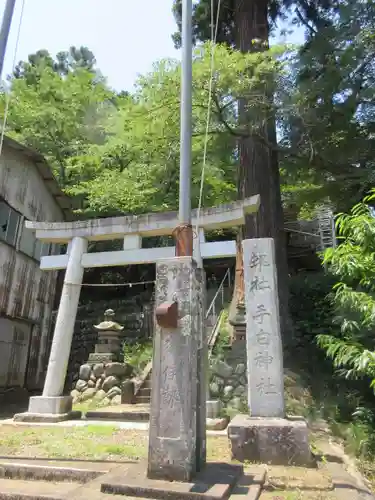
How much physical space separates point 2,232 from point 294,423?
1128cm

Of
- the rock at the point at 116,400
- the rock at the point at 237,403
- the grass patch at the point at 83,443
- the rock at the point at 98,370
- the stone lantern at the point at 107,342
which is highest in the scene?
the stone lantern at the point at 107,342

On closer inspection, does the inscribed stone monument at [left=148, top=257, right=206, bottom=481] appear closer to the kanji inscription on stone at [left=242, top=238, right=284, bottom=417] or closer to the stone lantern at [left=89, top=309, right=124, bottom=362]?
the kanji inscription on stone at [left=242, top=238, right=284, bottom=417]

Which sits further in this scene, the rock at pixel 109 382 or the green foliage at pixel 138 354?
the green foliage at pixel 138 354

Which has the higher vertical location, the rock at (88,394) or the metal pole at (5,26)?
the metal pole at (5,26)

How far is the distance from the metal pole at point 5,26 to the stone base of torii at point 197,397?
4254mm

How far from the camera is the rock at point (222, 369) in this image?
10812 millimetres

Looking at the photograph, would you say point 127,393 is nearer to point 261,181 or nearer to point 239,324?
point 239,324

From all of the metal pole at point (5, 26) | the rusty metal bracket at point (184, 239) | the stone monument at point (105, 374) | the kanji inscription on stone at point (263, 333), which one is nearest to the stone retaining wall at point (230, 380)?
the stone monument at point (105, 374)

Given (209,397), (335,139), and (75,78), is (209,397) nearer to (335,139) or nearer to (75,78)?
(335,139)

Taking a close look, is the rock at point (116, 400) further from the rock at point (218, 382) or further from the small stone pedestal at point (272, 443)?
the small stone pedestal at point (272, 443)

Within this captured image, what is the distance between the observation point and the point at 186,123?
5.48 meters

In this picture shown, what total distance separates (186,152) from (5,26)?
364cm

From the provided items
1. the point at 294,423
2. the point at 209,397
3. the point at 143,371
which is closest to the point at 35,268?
the point at 143,371

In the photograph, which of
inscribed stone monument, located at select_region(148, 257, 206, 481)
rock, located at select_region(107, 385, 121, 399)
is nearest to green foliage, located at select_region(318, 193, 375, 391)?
inscribed stone monument, located at select_region(148, 257, 206, 481)
